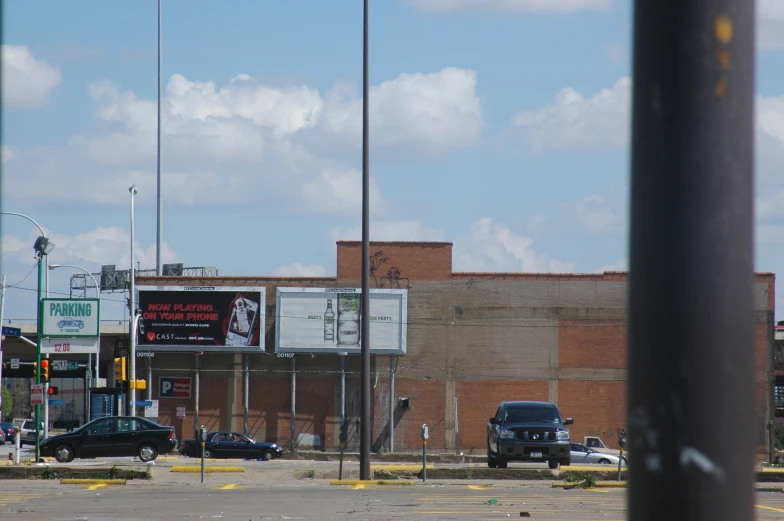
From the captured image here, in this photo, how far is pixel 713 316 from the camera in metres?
2.14

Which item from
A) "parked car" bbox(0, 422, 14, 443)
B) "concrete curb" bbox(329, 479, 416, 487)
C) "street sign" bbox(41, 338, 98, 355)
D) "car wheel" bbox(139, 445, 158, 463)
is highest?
"street sign" bbox(41, 338, 98, 355)

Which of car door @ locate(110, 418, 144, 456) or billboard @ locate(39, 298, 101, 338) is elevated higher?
billboard @ locate(39, 298, 101, 338)

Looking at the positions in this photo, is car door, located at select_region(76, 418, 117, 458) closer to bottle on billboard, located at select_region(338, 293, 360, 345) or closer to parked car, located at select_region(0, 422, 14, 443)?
bottle on billboard, located at select_region(338, 293, 360, 345)

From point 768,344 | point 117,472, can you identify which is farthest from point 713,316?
point 768,344

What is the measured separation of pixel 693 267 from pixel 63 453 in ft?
110

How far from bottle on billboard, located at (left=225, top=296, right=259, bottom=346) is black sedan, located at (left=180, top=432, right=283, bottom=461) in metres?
8.45

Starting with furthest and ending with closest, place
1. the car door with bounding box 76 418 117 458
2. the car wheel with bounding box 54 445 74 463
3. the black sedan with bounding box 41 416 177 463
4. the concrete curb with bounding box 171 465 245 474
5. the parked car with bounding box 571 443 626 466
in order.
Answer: the parked car with bounding box 571 443 626 466
the car door with bounding box 76 418 117 458
the black sedan with bounding box 41 416 177 463
the car wheel with bounding box 54 445 74 463
the concrete curb with bounding box 171 465 245 474

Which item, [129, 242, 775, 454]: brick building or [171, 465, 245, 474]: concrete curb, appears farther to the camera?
[129, 242, 775, 454]: brick building

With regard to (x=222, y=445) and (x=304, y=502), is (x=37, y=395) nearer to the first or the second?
(x=222, y=445)

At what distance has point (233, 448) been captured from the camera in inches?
1678

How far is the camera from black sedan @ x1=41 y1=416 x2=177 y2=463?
33094 mm

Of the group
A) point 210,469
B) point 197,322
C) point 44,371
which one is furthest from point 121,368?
point 210,469

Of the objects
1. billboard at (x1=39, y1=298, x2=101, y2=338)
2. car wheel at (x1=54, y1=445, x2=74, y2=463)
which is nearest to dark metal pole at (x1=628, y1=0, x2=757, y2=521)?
billboard at (x1=39, y1=298, x2=101, y2=338)

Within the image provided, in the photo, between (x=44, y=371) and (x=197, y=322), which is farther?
(x=197, y=322)
